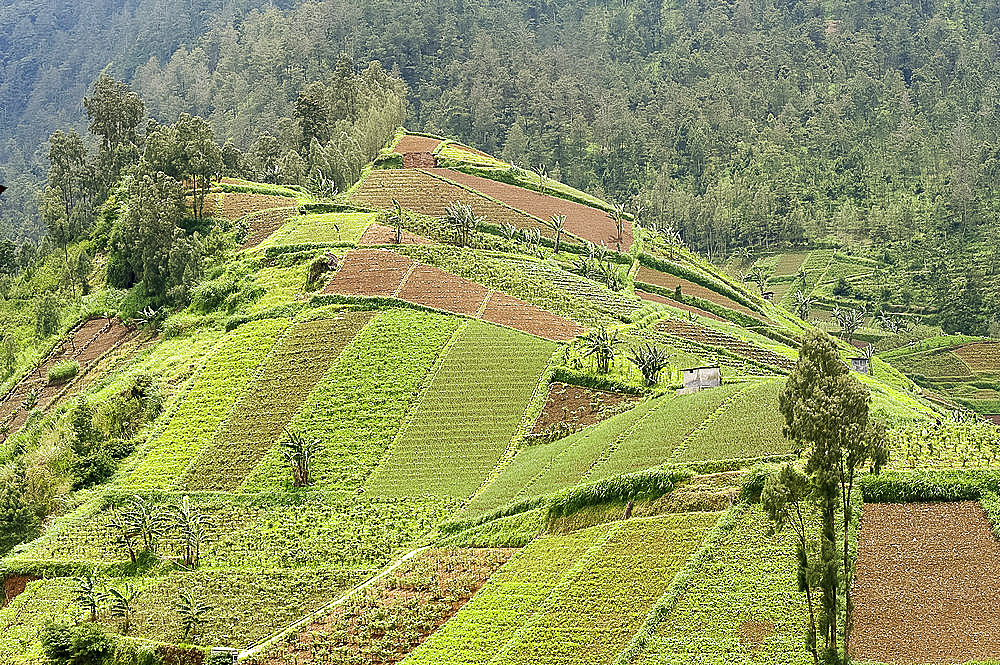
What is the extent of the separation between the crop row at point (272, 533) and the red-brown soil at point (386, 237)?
2219cm

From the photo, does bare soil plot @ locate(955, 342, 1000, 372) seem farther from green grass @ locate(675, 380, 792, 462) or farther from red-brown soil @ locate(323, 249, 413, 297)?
green grass @ locate(675, 380, 792, 462)

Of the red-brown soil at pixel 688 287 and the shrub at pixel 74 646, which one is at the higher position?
the red-brown soil at pixel 688 287

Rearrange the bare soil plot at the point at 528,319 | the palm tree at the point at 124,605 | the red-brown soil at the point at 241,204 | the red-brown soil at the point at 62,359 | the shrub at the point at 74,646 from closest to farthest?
1. the shrub at the point at 74,646
2. the palm tree at the point at 124,605
3. the bare soil plot at the point at 528,319
4. the red-brown soil at the point at 62,359
5. the red-brown soil at the point at 241,204

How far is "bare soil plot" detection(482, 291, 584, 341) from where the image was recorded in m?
50.1

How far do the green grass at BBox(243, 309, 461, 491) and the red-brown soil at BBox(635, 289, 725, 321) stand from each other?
608 inches

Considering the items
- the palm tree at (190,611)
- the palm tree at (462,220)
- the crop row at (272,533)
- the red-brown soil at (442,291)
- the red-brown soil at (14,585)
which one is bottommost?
the red-brown soil at (14,585)

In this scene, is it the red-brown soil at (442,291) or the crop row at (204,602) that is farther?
the red-brown soil at (442,291)

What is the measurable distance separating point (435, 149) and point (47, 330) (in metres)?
32.7

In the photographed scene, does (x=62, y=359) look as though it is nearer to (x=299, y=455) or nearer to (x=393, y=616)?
(x=299, y=455)

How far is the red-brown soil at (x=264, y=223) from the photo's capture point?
64.7m

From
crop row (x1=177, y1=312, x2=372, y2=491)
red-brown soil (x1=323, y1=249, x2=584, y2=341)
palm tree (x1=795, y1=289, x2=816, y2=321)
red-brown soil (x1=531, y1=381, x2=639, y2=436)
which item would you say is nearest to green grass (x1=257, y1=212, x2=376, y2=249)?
red-brown soil (x1=323, y1=249, x2=584, y2=341)

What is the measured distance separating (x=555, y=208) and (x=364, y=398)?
34.6 metres

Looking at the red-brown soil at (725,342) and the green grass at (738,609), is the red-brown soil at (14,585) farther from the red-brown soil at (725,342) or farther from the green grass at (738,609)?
the red-brown soil at (725,342)

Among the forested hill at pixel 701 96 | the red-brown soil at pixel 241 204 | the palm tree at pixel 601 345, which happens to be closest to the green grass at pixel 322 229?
the red-brown soil at pixel 241 204
